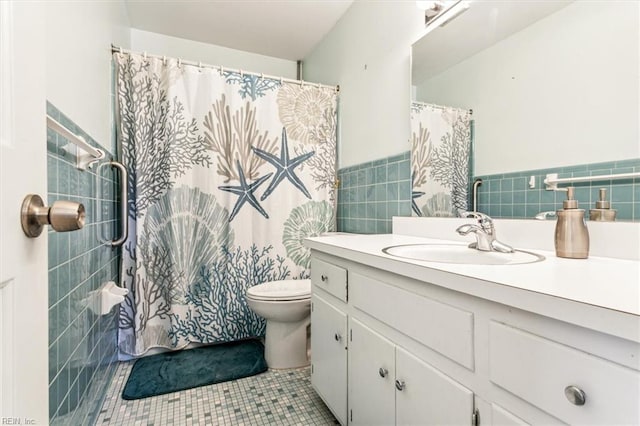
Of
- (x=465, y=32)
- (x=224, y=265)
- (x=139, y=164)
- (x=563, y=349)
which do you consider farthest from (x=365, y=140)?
(x=563, y=349)

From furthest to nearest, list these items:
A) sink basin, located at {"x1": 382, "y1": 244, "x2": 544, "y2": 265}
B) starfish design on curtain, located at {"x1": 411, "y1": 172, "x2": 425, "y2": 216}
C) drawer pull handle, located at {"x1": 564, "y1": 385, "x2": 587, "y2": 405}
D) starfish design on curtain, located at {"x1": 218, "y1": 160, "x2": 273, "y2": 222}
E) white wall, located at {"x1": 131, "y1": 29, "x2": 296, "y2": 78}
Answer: white wall, located at {"x1": 131, "y1": 29, "x2": 296, "y2": 78} → starfish design on curtain, located at {"x1": 218, "y1": 160, "x2": 273, "y2": 222} → starfish design on curtain, located at {"x1": 411, "y1": 172, "x2": 425, "y2": 216} → sink basin, located at {"x1": 382, "y1": 244, "x2": 544, "y2": 265} → drawer pull handle, located at {"x1": 564, "y1": 385, "x2": 587, "y2": 405}

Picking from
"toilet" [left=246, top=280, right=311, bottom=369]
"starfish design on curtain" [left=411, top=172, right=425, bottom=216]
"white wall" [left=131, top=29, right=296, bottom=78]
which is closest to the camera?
"starfish design on curtain" [left=411, top=172, right=425, bottom=216]

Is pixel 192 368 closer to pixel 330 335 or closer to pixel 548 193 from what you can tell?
pixel 330 335

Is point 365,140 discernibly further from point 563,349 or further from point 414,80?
point 563,349

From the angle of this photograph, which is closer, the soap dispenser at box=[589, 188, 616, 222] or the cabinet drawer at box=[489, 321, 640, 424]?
the cabinet drawer at box=[489, 321, 640, 424]

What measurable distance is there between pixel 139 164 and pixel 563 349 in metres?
2.14

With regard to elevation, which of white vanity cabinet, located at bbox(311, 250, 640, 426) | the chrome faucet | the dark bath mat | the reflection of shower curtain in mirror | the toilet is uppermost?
the reflection of shower curtain in mirror

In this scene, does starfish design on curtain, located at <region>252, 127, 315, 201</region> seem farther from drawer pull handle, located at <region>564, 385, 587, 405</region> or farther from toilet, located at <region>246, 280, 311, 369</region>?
drawer pull handle, located at <region>564, 385, 587, 405</region>

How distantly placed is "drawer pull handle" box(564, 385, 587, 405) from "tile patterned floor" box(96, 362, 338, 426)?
1133mm

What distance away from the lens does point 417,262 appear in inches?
32.9

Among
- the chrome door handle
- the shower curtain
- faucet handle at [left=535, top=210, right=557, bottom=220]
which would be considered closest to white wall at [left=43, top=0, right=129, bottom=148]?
the shower curtain

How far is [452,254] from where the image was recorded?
1.18 metres

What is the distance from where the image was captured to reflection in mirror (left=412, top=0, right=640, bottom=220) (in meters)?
0.89

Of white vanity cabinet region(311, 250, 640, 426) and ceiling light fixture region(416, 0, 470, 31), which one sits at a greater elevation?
ceiling light fixture region(416, 0, 470, 31)
